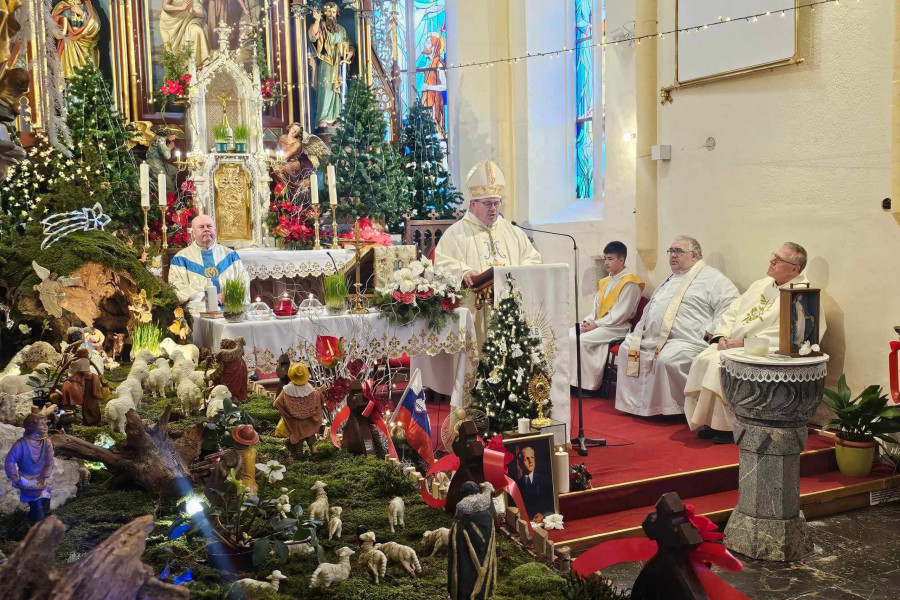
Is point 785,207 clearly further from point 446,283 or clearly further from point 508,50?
point 508,50

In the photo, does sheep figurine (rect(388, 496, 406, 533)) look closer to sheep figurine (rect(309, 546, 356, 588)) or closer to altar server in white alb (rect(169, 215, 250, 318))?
sheep figurine (rect(309, 546, 356, 588))

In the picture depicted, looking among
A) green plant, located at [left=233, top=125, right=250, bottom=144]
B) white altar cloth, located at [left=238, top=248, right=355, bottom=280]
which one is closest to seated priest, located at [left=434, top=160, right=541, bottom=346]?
white altar cloth, located at [left=238, top=248, right=355, bottom=280]

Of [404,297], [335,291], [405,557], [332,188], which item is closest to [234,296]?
[335,291]

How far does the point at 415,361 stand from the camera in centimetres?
741

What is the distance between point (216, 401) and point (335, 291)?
2.11m

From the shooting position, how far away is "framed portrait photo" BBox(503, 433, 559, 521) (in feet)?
16.0

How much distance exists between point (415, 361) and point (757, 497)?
127 inches

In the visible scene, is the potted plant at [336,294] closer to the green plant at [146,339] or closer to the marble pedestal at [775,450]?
the green plant at [146,339]

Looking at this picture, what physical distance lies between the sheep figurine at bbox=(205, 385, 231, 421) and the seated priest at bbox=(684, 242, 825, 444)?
4.11 meters

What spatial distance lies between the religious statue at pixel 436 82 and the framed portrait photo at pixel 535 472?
28.6 ft

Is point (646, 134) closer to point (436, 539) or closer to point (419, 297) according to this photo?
point (419, 297)

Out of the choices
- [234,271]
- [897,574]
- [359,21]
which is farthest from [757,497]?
[359,21]

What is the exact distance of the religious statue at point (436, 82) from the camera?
13.0m

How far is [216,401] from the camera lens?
408 centimetres
